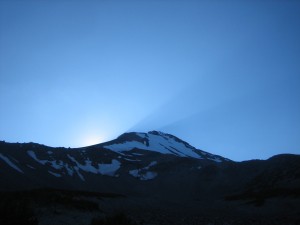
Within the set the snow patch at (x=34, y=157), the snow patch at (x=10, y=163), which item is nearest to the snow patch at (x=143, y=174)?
the snow patch at (x=34, y=157)

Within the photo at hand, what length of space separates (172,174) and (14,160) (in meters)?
48.5

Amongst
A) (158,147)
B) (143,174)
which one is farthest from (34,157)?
(158,147)

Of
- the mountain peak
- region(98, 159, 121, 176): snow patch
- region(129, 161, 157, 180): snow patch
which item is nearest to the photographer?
region(129, 161, 157, 180): snow patch

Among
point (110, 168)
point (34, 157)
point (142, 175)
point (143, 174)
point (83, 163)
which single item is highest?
point (34, 157)

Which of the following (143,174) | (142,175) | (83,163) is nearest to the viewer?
(142,175)

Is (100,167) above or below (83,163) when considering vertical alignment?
below

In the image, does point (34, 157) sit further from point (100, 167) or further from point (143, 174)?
point (143, 174)

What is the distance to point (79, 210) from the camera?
39.3 m

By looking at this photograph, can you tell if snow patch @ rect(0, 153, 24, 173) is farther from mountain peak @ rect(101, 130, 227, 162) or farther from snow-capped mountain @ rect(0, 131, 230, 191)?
mountain peak @ rect(101, 130, 227, 162)

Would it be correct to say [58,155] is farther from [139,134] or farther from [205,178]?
[139,134]

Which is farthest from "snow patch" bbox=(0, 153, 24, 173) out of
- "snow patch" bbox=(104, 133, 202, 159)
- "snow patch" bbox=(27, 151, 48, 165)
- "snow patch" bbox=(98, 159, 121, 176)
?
"snow patch" bbox=(104, 133, 202, 159)

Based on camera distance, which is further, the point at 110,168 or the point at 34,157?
the point at 110,168

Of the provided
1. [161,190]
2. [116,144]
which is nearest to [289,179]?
[161,190]

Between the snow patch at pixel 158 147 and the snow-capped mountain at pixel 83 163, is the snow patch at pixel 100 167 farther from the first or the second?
the snow patch at pixel 158 147
